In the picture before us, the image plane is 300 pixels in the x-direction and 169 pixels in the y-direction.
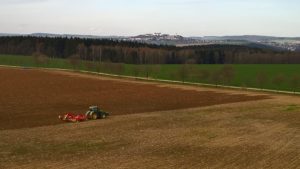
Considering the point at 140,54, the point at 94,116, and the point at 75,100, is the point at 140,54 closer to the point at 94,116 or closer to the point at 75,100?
the point at 75,100

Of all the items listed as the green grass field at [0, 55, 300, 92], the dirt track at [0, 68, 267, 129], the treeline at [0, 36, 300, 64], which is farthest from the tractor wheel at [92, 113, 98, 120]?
the treeline at [0, 36, 300, 64]

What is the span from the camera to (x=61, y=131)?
89.4 feet

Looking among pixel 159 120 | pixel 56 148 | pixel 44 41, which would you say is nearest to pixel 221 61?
pixel 44 41

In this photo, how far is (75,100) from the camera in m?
45.5

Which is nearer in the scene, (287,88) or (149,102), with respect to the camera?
(149,102)

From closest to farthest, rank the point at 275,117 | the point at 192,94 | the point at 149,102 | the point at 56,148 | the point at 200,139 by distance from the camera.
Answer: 1. the point at 56,148
2. the point at 200,139
3. the point at 275,117
4. the point at 149,102
5. the point at 192,94

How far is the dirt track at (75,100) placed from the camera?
34406 millimetres

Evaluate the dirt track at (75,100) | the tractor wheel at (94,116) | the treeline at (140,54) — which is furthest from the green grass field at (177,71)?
the tractor wheel at (94,116)

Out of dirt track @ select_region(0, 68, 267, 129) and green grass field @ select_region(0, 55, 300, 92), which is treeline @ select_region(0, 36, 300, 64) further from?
dirt track @ select_region(0, 68, 267, 129)

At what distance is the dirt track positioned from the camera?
34.4 metres

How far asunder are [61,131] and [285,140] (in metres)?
12.2

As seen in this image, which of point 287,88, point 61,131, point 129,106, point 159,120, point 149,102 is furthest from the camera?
point 287,88

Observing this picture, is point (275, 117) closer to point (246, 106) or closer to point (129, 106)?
point (246, 106)

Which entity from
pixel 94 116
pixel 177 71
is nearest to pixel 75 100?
pixel 94 116
